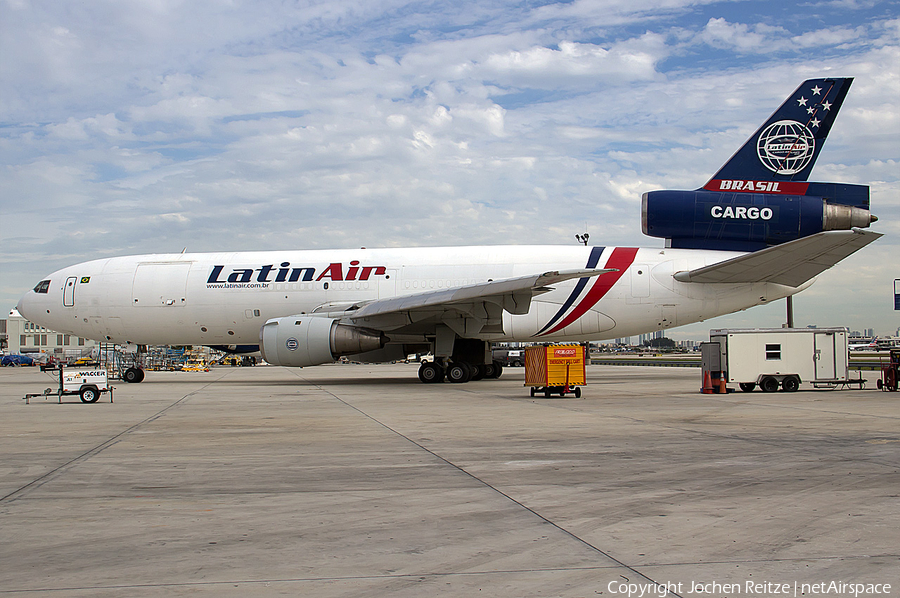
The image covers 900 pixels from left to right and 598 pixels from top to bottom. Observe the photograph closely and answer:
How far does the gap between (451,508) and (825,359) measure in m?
16.5

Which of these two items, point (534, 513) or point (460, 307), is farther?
point (460, 307)

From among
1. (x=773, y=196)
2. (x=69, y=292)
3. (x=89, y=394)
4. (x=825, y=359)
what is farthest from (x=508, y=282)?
(x=69, y=292)

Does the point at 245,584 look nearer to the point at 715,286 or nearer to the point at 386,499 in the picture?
the point at 386,499

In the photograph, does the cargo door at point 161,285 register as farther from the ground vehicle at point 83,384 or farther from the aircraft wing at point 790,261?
the aircraft wing at point 790,261

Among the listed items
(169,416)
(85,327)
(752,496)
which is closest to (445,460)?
(752,496)

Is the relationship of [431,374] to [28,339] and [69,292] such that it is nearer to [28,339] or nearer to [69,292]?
[69,292]

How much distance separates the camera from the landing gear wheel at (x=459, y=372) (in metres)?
22.1

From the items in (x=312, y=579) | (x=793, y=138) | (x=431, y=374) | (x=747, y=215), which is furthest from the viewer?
(x=431, y=374)

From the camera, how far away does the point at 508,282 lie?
18.7m

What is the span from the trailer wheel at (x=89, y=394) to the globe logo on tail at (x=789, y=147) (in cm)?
1931

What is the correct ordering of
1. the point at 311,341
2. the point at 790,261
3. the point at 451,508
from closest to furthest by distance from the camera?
1. the point at 451,508
2. the point at 790,261
3. the point at 311,341

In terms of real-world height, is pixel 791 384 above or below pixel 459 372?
below

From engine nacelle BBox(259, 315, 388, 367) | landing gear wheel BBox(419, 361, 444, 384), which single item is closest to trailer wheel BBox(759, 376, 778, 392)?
landing gear wheel BBox(419, 361, 444, 384)

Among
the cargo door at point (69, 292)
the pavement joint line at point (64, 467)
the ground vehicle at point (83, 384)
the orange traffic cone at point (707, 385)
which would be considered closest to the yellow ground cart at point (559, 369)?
the orange traffic cone at point (707, 385)
